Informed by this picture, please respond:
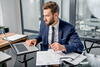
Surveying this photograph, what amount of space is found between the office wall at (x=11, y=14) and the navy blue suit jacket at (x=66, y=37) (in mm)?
2231

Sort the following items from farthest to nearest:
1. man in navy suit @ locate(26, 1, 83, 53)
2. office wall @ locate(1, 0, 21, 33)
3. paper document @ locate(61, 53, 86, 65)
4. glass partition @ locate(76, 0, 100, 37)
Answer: office wall @ locate(1, 0, 21, 33), glass partition @ locate(76, 0, 100, 37), man in navy suit @ locate(26, 1, 83, 53), paper document @ locate(61, 53, 86, 65)

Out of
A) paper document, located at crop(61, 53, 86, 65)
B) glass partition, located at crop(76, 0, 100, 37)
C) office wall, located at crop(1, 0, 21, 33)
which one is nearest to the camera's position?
paper document, located at crop(61, 53, 86, 65)

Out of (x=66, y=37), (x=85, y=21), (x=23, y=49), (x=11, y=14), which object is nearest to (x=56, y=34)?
(x=66, y=37)

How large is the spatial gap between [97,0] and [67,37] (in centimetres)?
118

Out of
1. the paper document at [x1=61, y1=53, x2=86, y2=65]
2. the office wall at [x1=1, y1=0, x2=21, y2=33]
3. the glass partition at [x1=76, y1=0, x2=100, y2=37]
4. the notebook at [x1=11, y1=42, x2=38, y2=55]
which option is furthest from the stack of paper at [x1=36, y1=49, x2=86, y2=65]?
the office wall at [x1=1, y1=0, x2=21, y2=33]

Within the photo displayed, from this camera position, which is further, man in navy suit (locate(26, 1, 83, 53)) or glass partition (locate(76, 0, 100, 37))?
glass partition (locate(76, 0, 100, 37))

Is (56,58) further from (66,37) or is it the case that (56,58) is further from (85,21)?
(85,21)

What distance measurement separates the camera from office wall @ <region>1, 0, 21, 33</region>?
381cm

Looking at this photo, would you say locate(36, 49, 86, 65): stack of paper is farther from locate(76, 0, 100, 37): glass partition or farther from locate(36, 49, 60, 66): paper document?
locate(76, 0, 100, 37): glass partition

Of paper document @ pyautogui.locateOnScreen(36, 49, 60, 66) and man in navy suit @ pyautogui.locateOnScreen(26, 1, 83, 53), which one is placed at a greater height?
man in navy suit @ pyautogui.locateOnScreen(26, 1, 83, 53)

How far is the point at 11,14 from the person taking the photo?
400 cm

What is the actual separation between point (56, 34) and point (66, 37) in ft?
0.41

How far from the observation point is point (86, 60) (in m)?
1.33

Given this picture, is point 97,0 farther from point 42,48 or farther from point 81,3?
point 42,48
